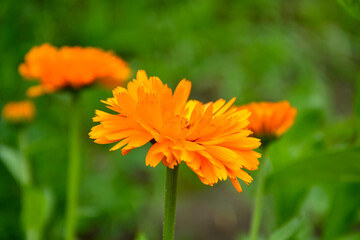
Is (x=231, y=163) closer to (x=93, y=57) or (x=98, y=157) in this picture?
(x=93, y=57)

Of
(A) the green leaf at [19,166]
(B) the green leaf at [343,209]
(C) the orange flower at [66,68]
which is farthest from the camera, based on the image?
(A) the green leaf at [19,166]

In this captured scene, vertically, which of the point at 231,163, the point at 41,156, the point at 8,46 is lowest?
the point at 231,163

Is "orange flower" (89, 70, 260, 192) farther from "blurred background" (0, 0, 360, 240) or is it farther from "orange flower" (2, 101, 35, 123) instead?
"orange flower" (2, 101, 35, 123)

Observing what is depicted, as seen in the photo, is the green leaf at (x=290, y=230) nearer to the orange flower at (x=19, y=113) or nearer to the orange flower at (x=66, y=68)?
the orange flower at (x=66, y=68)

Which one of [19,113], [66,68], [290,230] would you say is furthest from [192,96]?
[290,230]

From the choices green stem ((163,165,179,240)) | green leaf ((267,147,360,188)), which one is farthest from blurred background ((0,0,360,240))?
green stem ((163,165,179,240))

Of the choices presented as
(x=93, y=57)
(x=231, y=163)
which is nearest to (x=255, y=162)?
(x=231, y=163)

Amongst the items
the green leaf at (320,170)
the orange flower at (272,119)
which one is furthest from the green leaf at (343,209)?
the orange flower at (272,119)
